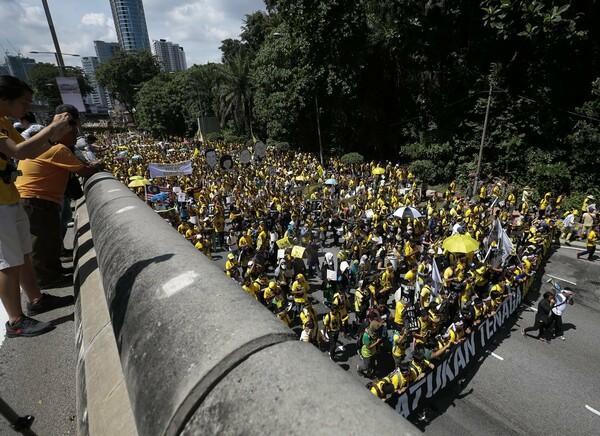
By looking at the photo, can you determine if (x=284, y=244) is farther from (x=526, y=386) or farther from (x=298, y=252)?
(x=526, y=386)

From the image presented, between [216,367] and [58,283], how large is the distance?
3.08m

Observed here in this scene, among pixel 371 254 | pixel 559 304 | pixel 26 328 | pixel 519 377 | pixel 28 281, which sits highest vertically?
pixel 28 281

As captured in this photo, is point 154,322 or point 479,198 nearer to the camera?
point 154,322

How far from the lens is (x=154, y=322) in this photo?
124cm

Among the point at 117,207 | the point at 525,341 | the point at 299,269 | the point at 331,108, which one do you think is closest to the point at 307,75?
the point at 331,108

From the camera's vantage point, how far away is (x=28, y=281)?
264 cm

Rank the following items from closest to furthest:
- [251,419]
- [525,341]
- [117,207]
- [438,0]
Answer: [251,419]
[117,207]
[525,341]
[438,0]

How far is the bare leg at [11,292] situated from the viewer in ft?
7.64

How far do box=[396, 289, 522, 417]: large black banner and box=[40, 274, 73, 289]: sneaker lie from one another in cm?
655

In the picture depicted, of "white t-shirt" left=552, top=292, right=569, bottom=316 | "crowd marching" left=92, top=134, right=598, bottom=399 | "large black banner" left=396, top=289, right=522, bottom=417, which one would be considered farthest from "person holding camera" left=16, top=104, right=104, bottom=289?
"white t-shirt" left=552, top=292, right=569, bottom=316

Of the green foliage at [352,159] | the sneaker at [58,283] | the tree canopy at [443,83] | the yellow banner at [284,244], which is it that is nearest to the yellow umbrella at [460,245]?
the yellow banner at [284,244]

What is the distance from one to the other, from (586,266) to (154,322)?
62.3 ft

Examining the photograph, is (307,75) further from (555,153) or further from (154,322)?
(154,322)

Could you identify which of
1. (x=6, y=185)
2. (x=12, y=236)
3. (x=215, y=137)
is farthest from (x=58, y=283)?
(x=215, y=137)
